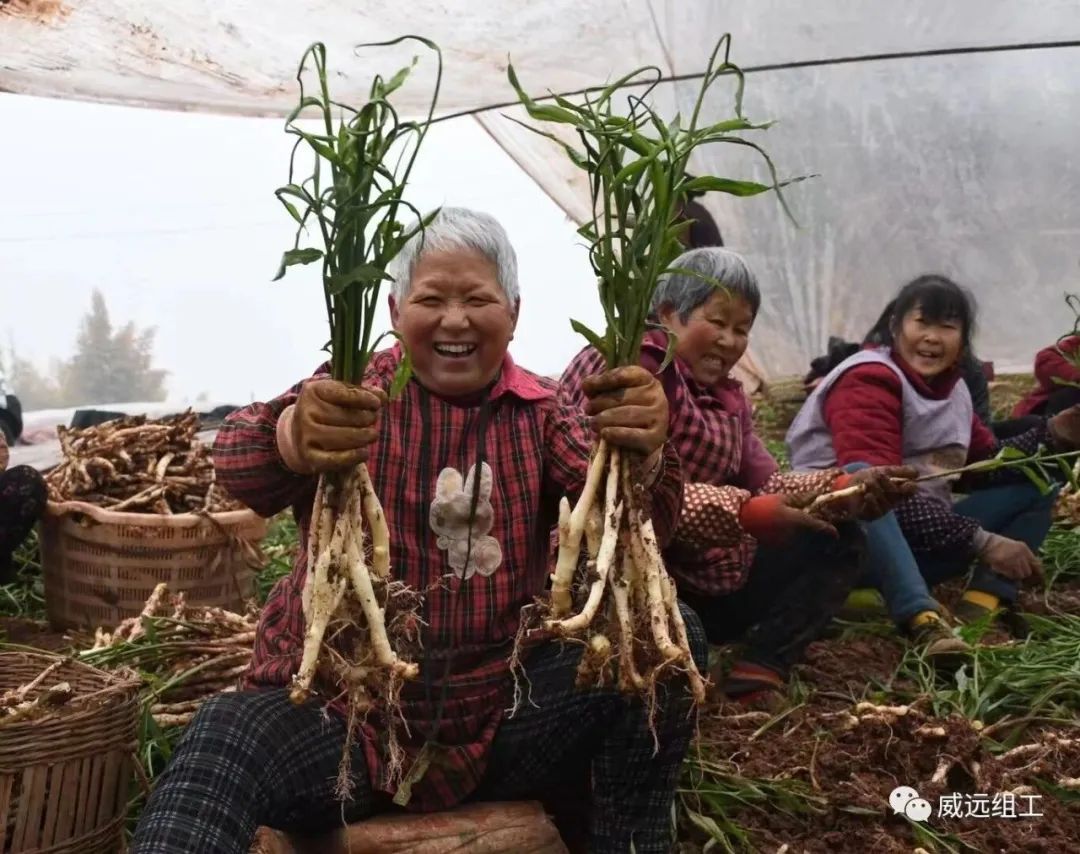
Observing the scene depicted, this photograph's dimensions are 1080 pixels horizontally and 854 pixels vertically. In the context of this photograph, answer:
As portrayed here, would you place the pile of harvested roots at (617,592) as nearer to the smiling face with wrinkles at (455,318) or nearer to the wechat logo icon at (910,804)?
the smiling face with wrinkles at (455,318)

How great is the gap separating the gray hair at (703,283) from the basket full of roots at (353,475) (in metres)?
0.99

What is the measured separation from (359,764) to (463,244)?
80cm

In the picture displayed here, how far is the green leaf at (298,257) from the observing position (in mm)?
1587

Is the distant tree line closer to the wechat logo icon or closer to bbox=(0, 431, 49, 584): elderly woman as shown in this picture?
bbox=(0, 431, 49, 584): elderly woman

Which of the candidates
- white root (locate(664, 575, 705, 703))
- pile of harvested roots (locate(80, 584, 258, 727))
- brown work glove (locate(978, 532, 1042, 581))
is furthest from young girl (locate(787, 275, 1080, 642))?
pile of harvested roots (locate(80, 584, 258, 727))

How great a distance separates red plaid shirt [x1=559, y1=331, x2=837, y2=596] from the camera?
2.49 m

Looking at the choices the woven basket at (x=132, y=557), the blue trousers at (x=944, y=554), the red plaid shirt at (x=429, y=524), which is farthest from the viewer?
the woven basket at (x=132, y=557)

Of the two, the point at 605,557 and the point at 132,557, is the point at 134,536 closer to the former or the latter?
the point at 132,557

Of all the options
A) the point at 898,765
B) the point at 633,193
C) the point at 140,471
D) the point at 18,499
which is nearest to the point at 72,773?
the point at 633,193

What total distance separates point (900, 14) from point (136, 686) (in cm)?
446

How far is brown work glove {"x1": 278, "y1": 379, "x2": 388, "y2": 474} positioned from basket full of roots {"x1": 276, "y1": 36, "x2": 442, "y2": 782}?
75mm

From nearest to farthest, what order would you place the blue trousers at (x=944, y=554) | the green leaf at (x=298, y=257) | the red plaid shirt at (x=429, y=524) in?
the green leaf at (x=298, y=257), the red plaid shirt at (x=429, y=524), the blue trousers at (x=944, y=554)

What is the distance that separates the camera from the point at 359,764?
70.9 inches

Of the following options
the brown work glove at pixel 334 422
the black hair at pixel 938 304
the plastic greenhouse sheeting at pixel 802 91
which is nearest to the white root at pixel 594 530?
the brown work glove at pixel 334 422
